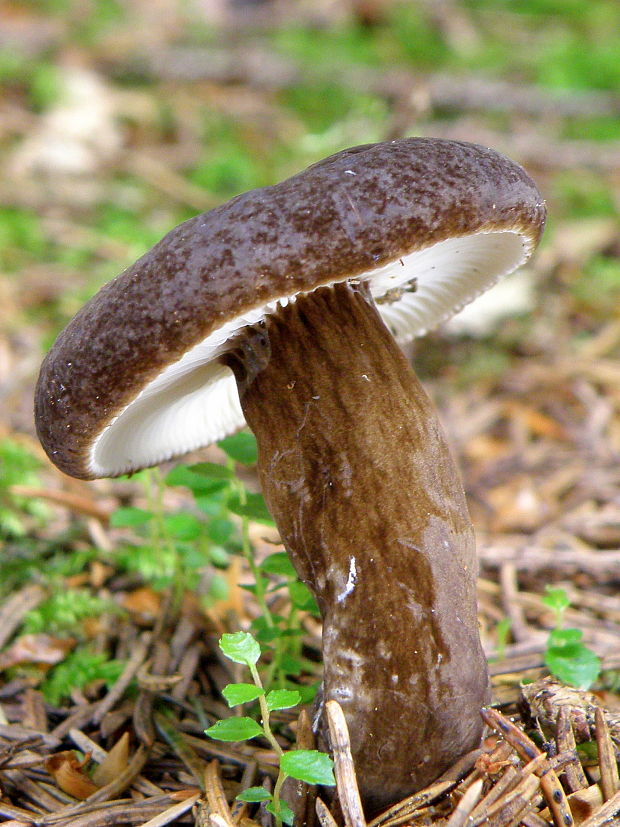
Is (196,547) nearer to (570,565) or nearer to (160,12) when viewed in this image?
(570,565)

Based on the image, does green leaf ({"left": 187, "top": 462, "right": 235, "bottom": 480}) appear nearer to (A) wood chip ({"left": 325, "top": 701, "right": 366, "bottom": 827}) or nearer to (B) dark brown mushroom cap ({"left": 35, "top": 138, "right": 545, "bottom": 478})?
(B) dark brown mushroom cap ({"left": 35, "top": 138, "right": 545, "bottom": 478})

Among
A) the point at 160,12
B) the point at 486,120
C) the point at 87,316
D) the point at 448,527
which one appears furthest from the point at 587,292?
the point at 160,12

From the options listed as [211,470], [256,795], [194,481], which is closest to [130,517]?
[194,481]

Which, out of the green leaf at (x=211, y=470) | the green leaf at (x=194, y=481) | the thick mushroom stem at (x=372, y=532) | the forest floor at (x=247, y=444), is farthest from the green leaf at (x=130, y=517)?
the thick mushroom stem at (x=372, y=532)

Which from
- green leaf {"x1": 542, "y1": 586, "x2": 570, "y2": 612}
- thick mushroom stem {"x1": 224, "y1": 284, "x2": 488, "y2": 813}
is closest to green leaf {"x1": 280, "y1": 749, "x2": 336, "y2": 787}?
thick mushroom stem {"x1": 224, "y1": 284, "x2": 488, "y2": 813}

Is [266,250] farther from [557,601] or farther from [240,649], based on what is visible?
[557,601]

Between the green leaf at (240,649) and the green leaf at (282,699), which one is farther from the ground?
the green leaf at (240,649)

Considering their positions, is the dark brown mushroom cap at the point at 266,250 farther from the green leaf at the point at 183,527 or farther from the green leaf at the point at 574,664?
the green leaf at the point at 574,664
